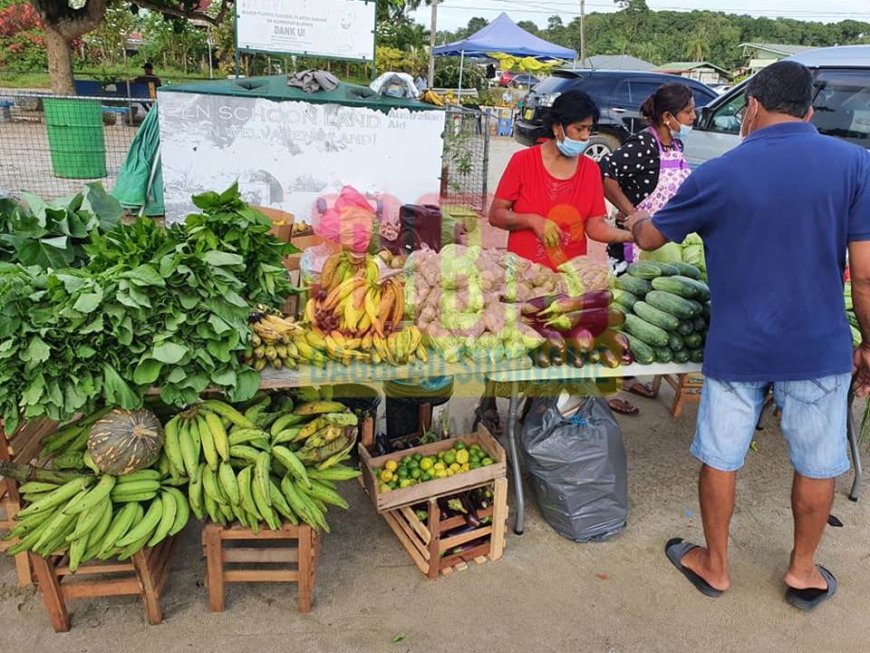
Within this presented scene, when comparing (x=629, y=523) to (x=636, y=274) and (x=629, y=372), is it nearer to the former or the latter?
(x=629, y=372)

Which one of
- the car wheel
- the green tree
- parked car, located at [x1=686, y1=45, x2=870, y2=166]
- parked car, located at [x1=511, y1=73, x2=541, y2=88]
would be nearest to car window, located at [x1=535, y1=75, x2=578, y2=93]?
the car wheel

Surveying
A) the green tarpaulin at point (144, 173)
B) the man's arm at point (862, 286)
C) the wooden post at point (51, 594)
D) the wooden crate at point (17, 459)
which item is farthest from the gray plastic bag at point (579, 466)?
the green tarpaulin at point (144, 173)

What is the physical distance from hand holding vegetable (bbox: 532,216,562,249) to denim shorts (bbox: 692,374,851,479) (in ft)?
3.70

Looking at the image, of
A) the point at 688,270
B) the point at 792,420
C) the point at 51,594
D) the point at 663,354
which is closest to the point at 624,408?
the point at 688,270

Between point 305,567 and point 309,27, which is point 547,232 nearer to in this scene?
Answer: point 305,567

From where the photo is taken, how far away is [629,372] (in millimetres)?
2789

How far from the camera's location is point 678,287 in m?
2.86

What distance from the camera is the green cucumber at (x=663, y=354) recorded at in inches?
109

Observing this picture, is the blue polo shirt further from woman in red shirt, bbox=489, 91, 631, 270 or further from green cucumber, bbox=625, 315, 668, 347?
woman in red shirt, bbox=489, 91, 631, 270

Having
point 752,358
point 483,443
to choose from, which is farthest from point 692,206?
point 483,443

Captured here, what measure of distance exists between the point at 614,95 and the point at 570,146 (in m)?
10.2

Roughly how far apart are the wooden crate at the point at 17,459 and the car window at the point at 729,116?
7093 mm

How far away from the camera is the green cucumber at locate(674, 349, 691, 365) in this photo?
2.83m

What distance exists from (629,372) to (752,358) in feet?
1.70
